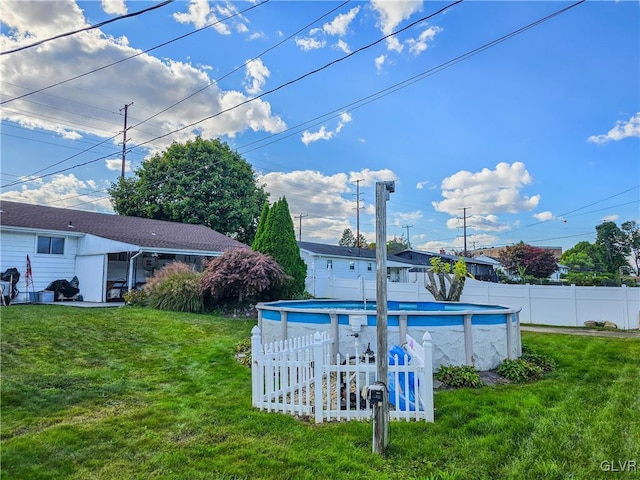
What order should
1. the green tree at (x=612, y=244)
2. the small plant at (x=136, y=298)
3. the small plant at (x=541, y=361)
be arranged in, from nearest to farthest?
the small plant at (x=541, y=361) → the small plant at (x=136, y=298) → the green tree at (x=612, y=244)

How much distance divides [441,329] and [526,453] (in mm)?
2635

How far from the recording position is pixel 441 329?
6004mm

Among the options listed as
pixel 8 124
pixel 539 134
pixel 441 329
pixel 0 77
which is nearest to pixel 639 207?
pixel 539 134

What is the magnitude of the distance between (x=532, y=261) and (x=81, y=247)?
39.2m

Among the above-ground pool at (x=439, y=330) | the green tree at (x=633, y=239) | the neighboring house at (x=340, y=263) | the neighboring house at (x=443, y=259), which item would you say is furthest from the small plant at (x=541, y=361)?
the green tree at (x=633, y=239)

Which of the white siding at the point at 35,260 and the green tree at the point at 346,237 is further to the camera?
the green tree at the point at 346,237

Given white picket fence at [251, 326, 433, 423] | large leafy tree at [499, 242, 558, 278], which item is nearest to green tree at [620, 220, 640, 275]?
large leafy tree at [499, 242, 558, 278]

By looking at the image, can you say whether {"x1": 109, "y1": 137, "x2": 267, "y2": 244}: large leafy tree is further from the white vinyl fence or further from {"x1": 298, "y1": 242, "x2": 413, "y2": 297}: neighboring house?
the white vinyl fence

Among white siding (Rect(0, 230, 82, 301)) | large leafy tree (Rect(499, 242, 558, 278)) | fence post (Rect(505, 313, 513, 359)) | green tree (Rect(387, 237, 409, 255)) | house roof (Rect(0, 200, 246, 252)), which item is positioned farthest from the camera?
green tree (Rect(387, 237, 409, 255))

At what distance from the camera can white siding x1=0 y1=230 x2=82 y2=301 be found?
1392cm

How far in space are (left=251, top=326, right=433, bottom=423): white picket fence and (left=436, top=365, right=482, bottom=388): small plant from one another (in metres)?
0.95

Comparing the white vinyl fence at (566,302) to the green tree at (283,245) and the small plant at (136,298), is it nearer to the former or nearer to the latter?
the green tree at (283,245)

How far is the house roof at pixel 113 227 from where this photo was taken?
50.1 ft

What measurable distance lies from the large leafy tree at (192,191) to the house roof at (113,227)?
20.8 ft
